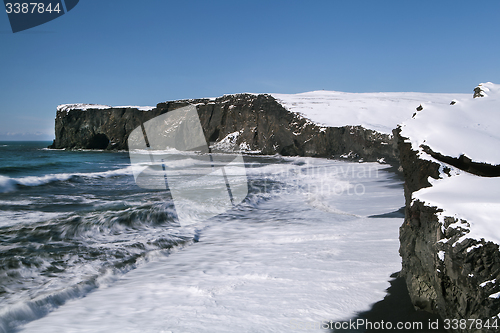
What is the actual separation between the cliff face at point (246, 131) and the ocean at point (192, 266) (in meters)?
14.1

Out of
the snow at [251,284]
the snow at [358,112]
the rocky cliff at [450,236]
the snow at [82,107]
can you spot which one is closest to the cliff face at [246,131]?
the snow at [82,107]

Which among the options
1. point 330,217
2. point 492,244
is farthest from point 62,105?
point 492,244

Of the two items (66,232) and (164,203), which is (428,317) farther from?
(164,203)

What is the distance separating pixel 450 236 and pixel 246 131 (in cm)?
3285

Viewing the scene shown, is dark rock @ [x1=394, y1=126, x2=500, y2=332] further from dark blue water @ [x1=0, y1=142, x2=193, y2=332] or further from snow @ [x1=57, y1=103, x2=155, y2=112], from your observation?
snow @ [x1=57, y1=103, x2=155, y2=112]

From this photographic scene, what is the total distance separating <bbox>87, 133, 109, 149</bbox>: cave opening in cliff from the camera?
48.6 m

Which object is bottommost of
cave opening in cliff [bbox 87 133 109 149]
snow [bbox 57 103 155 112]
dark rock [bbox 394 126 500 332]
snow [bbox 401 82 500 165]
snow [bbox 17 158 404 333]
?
snow [bbox 17 158 404 333]

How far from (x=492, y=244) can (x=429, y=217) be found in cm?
52

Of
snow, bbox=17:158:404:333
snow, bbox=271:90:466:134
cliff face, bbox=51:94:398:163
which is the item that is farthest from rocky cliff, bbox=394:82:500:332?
snow, bbox=271:90:466:134

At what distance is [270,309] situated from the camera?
256 cm

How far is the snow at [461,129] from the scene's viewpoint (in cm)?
269

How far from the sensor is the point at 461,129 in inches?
119

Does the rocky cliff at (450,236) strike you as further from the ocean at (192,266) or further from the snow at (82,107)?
the snow at (82,107)

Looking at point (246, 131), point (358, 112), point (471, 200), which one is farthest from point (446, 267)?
point (246, 131)
